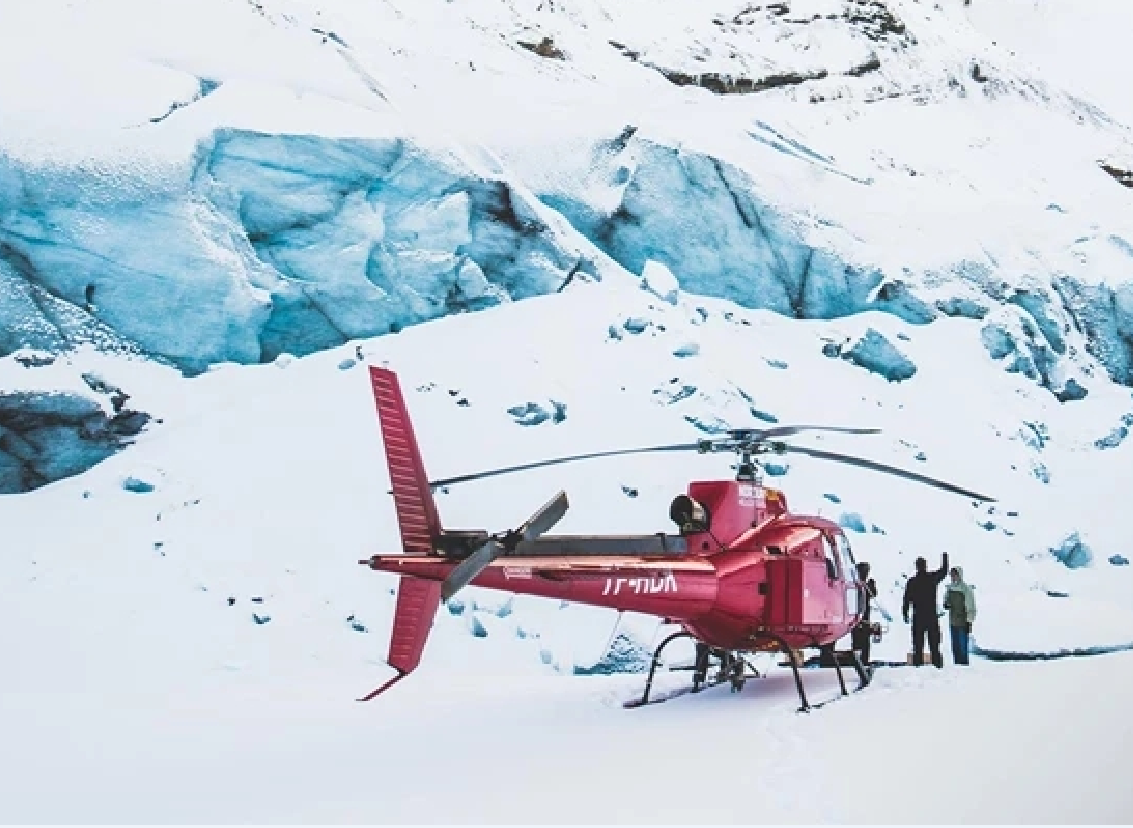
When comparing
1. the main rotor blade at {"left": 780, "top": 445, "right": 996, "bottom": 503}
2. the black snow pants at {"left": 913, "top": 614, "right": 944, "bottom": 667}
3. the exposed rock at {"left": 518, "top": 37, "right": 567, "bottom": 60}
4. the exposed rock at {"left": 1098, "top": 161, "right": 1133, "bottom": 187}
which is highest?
the main rotor blade at {"left": 780, "top": 445, "right": 996, "bottom": 503}

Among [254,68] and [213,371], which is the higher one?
[254,68]

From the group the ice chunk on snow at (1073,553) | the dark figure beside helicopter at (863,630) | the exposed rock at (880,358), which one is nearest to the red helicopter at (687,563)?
the dark figure beside helicopter at (863,630)

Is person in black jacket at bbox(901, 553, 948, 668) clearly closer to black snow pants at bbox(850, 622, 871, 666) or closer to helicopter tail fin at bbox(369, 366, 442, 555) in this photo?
black snow pants at bbox(850, 622, 871, 666)

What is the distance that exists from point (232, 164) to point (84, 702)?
9528 mm

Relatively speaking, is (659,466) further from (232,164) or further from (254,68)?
(254,68)

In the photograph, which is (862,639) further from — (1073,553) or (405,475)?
(1073,553)

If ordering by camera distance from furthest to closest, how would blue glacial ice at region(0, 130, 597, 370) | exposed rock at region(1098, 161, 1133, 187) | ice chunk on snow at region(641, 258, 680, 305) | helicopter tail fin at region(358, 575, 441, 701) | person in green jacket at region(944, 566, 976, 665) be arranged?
exposed rock at region(1098, 161, 1133, 187), ice chunk on snow at region(641, 258, 680, 305), blue glacial ice at region(0, 130, 597, 370), person in green jacket at region(944, 566, 976, 665), helicopter tail fin at region(358, 575, 441, 701)

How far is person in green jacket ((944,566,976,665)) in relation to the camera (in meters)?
10.0

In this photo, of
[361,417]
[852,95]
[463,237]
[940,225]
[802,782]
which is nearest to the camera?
[802,782]

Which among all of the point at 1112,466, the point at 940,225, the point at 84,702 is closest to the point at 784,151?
the point at 940,225

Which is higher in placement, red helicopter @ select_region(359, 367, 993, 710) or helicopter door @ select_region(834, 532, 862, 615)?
red helicopter @ select_region(359, 367, 993, 710)

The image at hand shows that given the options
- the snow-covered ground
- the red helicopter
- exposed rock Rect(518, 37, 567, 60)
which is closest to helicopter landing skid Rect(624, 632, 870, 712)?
the red helicopter

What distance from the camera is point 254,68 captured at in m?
17.1

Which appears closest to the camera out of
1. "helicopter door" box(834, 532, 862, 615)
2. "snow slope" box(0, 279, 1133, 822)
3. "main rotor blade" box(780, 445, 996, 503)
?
"snow slope" box(0, 279, 1133, 822)
